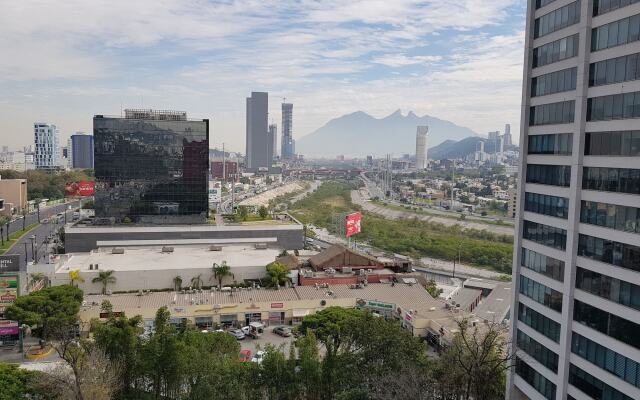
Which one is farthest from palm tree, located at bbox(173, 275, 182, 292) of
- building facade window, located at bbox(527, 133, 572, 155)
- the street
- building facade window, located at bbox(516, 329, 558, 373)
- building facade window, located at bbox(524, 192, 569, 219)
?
building facade window, located at bbox(527, 133, 572, 155)

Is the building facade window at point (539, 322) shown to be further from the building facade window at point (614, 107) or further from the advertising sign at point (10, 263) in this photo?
the advertising sign at point (10, 263)

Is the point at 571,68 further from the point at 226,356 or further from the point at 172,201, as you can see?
the point at 172,201

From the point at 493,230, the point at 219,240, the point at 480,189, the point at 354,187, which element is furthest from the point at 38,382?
the point at 354,187

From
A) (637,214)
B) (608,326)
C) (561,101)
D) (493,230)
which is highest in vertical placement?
(561,101)

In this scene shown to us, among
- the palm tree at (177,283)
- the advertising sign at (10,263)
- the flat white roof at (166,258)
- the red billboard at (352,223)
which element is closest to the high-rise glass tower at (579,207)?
the palm tree at (177,283)

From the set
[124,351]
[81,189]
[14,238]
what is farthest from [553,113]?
[14,238]

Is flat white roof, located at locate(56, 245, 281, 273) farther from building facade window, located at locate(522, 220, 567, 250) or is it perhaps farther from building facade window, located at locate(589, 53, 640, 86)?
building facade window, located at locate(589, 53, 640, 86)

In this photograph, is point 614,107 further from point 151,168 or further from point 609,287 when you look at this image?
point 151,168
